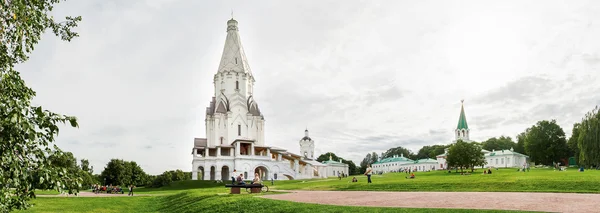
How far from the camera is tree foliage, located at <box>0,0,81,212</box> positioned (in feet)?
22.9

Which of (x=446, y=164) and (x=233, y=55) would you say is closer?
(x=233, y=55)

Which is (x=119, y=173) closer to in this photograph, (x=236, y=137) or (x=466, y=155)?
(x=236, y=137)

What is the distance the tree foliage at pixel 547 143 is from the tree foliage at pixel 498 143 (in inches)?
1855

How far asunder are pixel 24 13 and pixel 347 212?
10.4m

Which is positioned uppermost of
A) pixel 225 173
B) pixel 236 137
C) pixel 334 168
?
pixel 236 137

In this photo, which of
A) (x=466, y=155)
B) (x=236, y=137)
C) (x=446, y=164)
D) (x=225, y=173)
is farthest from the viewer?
(x=446, y=164)

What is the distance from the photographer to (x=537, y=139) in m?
85.4

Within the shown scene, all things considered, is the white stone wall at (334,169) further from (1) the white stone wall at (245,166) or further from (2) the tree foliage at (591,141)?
(2) the tree foliage at (591,141)

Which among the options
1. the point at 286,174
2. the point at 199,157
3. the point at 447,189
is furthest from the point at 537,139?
the point at 447,189

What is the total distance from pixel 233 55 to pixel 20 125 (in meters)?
81.4

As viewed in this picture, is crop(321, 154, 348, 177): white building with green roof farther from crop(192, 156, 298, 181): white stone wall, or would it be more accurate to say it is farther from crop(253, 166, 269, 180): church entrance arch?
crop(192, 156, 298, 181): white stone wall

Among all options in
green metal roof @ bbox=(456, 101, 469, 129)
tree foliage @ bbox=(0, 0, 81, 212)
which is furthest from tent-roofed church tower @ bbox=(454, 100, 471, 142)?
tree foliage @ bbox=(0, 0, 81, 212)

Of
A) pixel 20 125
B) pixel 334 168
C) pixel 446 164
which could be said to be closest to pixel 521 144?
pixel 446 164

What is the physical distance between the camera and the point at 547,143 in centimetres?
8556
